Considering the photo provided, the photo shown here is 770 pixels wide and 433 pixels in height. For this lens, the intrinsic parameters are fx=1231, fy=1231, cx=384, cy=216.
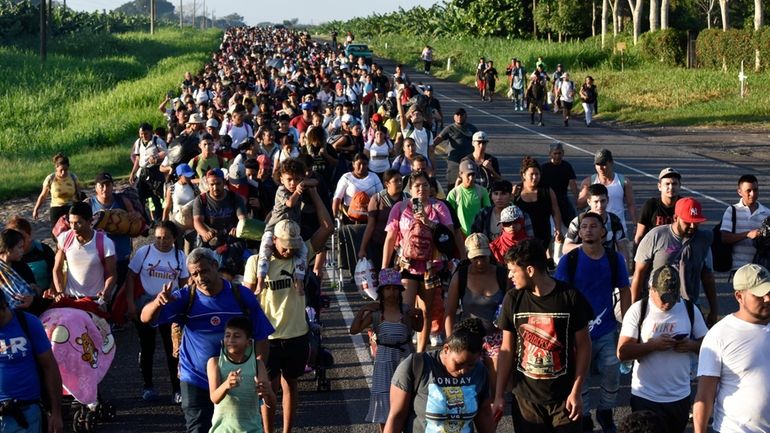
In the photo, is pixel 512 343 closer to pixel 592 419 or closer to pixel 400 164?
pixel 592 419

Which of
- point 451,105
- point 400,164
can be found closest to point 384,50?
point 451,105

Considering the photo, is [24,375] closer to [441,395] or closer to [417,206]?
[441,395]

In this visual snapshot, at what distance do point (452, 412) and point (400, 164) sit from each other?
872 cm

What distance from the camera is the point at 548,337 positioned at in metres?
6.82

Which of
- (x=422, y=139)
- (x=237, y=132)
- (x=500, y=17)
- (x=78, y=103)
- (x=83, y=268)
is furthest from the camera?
(x=500, y=17)

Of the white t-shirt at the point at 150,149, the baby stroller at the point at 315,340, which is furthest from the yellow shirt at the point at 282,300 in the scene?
the white t-shirt at the point at 150,149

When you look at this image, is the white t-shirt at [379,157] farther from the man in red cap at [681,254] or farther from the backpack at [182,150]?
the man in red cap at [681,254]

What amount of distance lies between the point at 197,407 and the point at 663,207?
485 centimetres

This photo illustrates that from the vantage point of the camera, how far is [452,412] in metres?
6.28

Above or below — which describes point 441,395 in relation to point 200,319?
below

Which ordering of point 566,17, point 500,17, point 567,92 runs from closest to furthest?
1. point 567,92
2. point 566,17
3. point 500,17

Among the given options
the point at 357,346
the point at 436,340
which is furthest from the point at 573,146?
the point at 436,340

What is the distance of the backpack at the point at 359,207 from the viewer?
1248 centimetres

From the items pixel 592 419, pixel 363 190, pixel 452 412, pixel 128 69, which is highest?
pixel 128 69
